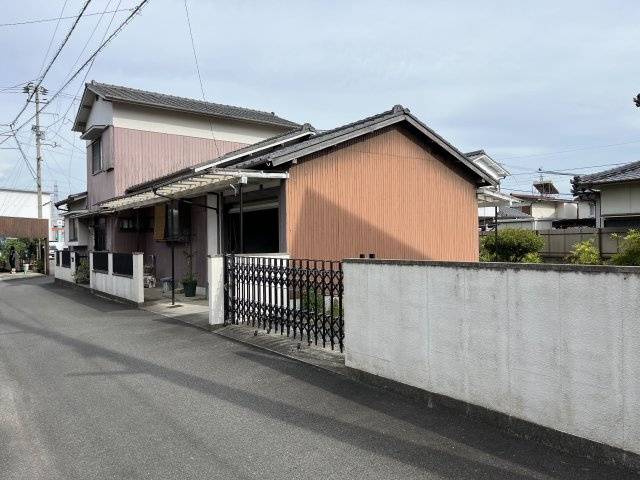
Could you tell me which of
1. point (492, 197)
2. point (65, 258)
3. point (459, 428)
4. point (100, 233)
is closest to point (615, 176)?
point (492, 197)

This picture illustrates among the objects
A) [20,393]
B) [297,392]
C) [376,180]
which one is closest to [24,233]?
→ [376,180]

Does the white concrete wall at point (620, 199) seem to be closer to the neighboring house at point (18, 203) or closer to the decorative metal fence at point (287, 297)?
the decorative metal fence at point (287, 297)

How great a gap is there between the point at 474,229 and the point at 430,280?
1036 centimetres

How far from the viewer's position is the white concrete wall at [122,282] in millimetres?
12914

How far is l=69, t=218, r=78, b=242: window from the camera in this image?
23.4m

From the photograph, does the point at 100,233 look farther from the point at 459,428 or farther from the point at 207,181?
the point at 459,428

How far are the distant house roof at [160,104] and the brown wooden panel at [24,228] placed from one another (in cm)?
1212

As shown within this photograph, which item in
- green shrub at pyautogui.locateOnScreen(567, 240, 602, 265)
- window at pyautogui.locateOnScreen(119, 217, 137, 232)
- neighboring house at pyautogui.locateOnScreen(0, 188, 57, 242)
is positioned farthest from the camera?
neighboring house at pyautogui.locateOnScreen(0, 188, 57, 242)

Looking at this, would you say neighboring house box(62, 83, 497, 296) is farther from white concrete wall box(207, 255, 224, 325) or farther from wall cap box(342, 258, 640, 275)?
wall cap box(342, 258, 640, 275)

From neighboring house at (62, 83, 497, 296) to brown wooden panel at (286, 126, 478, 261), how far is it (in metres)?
0.03

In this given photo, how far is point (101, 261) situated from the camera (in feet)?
52.3

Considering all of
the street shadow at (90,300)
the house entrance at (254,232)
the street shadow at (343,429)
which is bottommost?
the street shadow at (90,300)

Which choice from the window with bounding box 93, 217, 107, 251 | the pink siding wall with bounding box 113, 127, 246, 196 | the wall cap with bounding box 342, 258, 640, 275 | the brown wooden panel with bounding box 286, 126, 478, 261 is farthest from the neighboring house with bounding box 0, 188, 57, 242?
the wall cap with bounding box 342, 258, 640, 275

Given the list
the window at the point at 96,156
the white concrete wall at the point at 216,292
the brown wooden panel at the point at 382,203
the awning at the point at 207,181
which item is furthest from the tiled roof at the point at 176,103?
the white concrete wall at the point at 216,292
